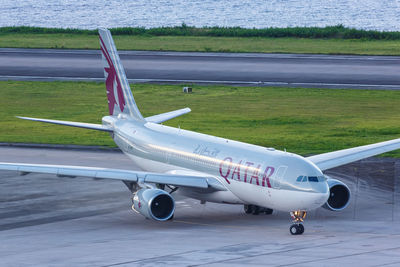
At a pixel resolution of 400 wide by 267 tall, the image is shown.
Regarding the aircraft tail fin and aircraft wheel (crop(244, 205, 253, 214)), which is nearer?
aircraft wheel (crop(244, 205, 253, 214))

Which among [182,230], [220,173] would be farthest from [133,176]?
[220,173]

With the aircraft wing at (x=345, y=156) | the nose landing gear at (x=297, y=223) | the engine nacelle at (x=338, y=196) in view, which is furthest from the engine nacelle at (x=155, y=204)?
the aircraft wing at (x=345, y=156)

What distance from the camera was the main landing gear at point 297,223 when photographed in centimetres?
4059

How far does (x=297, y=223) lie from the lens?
134ft

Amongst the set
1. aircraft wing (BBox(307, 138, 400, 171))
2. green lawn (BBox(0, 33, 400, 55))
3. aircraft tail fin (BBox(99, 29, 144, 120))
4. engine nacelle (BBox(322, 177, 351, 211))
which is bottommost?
engine nacelle (BBox(322, 177, 351, 211))

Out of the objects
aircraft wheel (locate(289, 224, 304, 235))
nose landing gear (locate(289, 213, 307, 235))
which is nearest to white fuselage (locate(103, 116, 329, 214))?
nose landing gear (locate(289, 213, 307, 235))

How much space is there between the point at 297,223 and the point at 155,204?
714 centimetres

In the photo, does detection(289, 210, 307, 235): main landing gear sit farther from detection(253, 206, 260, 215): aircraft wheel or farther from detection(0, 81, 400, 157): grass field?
detection(0, 81, 400, 157): grass field

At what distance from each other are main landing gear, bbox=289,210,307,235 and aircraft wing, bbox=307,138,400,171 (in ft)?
23.3

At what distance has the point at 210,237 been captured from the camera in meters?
40.9

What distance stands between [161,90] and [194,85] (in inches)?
172

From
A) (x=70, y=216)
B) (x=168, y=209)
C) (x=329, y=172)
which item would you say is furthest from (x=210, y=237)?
(x=329, y=172)

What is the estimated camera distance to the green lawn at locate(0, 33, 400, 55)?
4796 inches

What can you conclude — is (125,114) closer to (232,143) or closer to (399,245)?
(232,143)
